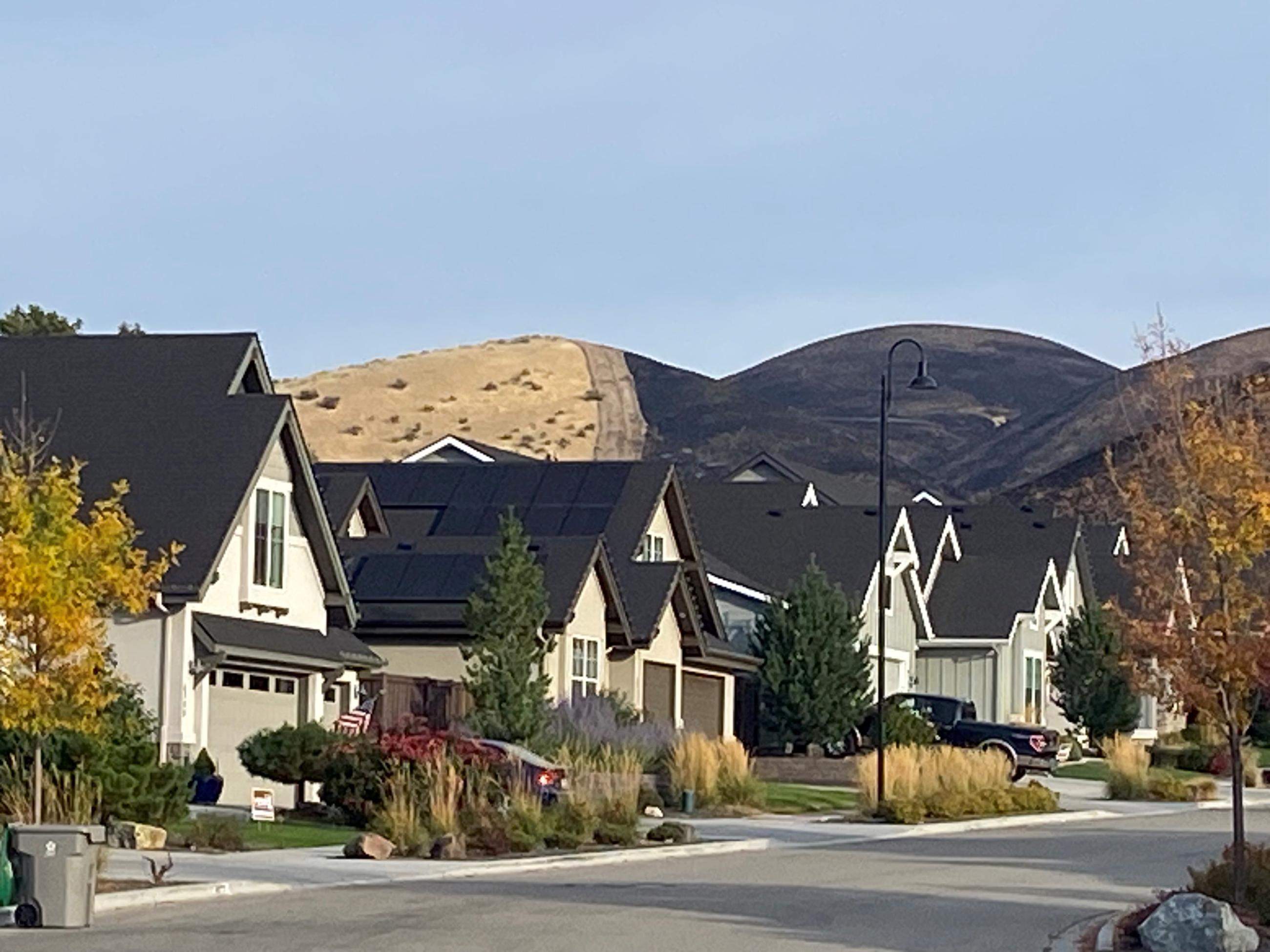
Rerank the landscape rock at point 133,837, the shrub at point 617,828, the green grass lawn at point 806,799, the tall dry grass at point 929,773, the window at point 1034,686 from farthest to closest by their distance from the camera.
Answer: the window at point 1034,686, the green grass lawn at point 806,799, the tall dry grass at point 929,773, the shrub at point 617,828, the landscape rock at point 133,837

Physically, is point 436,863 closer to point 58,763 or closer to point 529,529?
point 58,763

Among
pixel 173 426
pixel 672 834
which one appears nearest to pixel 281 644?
pixel 173 426

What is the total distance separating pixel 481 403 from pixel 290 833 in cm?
11121

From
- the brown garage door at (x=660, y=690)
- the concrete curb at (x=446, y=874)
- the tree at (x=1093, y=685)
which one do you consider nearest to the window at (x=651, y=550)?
the brown garage door at (x=660, y=690)

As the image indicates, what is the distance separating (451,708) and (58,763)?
630 inches

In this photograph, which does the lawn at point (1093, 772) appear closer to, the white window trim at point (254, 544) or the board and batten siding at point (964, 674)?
the board and batten siding at point (964, 674)

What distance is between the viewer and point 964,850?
33344mm

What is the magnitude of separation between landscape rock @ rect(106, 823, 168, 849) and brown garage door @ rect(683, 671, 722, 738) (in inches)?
1094

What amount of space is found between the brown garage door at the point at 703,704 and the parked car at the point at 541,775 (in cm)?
2106

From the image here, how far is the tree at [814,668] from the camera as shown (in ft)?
185

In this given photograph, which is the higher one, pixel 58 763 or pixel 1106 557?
pixel 1106 557

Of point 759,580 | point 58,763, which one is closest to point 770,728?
point 759,580

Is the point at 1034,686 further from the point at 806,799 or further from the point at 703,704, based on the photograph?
the point at 806,799

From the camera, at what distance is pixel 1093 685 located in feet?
223
